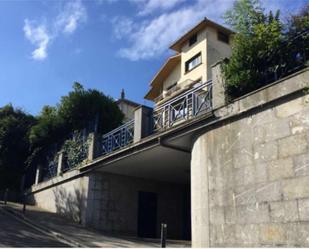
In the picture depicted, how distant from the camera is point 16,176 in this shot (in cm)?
2162

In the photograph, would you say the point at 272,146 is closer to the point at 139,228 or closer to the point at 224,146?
the point at 224,146

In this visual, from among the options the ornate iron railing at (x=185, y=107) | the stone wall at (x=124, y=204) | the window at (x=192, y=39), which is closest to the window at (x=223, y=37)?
the window at (x=192, y=39)

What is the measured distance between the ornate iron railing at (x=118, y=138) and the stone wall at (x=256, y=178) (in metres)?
4.32

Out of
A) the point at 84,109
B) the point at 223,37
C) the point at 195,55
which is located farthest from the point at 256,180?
the point at 223,37

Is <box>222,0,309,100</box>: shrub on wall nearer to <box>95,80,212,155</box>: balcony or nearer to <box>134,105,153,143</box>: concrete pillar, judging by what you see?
<box>95,80,212,155</box>: balcony

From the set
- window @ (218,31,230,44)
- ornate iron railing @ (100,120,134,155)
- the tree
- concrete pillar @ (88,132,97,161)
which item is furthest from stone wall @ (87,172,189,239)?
window @ (218,31,230,44)

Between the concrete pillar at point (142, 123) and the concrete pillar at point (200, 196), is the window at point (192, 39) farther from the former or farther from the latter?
the concrete pillar at point (200, 196)

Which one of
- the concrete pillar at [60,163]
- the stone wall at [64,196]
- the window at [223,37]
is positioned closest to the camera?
the stone wall at [64,196]

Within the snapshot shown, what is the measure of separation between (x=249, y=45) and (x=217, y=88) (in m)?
1.31

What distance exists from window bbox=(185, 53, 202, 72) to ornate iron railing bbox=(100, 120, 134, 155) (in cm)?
2027

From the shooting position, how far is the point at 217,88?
10219mm

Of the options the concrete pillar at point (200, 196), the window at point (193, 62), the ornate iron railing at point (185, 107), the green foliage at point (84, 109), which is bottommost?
the concrete pillar at point (200, 196)

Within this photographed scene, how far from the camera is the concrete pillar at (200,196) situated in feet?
31.6

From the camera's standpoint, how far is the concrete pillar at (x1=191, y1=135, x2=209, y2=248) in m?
9.64
